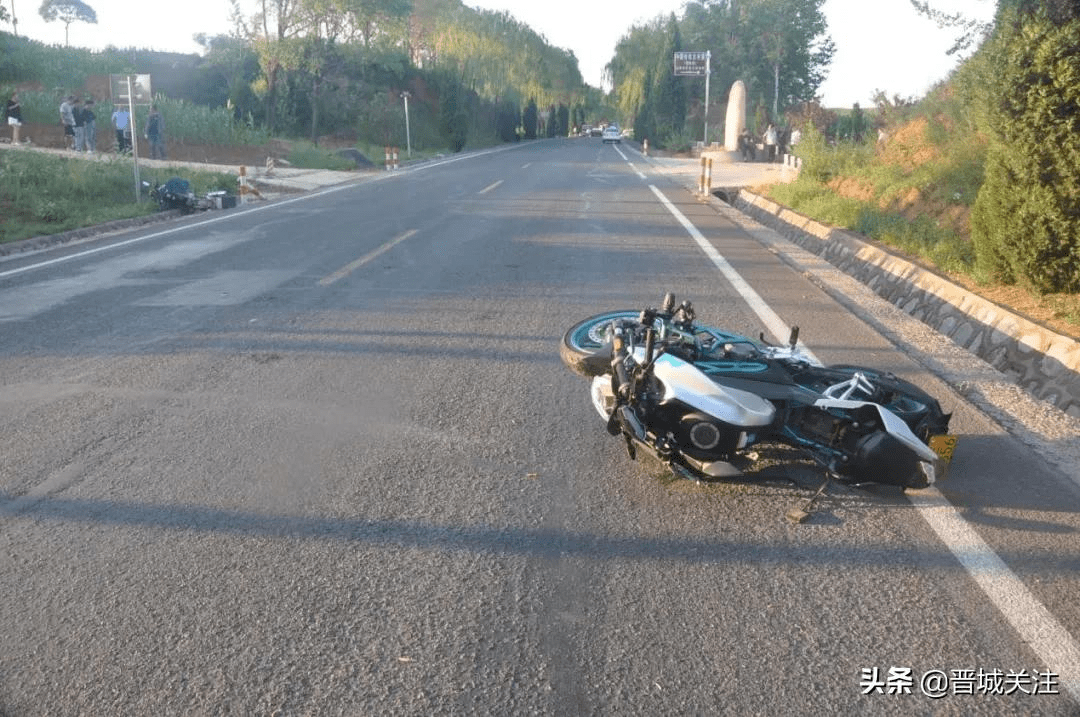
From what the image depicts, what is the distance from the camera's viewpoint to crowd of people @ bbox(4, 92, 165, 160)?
2631 cm

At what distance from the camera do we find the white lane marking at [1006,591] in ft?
9.88

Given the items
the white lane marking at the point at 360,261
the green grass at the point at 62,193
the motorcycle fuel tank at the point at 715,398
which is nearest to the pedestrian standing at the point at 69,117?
the green grass at the point at 62,193

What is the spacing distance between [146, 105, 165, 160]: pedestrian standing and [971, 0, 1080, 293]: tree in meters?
25.5

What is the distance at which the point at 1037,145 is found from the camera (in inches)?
280

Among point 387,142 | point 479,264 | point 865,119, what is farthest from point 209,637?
point 387,142

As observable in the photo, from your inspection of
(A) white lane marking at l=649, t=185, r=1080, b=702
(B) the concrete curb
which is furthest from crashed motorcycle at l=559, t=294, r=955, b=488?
(B) the concrete curb

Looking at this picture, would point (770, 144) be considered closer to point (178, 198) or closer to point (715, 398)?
point (178, 198)

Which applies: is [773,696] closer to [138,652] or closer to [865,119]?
[138,652]

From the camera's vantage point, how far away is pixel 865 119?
38.3 m

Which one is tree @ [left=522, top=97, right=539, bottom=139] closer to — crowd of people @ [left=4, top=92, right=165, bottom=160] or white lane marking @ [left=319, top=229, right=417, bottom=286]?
crowd of people @ [left=4, top=92, right=165, bottom=160]

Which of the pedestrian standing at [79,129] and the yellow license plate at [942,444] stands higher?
the pedestrian standing at [79,129]

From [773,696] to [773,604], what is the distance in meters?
0.58

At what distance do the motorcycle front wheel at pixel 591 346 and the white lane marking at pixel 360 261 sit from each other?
4870mm

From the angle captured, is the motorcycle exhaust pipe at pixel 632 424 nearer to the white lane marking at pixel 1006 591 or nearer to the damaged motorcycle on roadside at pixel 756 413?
the damaged motorcycle on roadside at pixel 756 413
